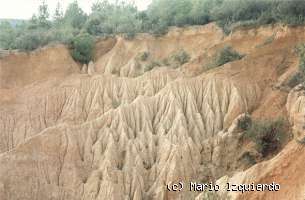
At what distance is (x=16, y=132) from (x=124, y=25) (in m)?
14.4

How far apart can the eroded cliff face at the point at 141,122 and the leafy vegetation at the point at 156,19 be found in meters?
1.20

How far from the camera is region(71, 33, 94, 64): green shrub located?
37875 millimetres

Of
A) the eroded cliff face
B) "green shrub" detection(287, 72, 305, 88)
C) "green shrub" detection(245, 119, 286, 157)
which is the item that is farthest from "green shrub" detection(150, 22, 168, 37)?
"green shrub" detection(245, 119, 286, 157)

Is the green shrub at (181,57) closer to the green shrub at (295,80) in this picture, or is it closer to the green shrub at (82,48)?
the green shrub at (82,48)

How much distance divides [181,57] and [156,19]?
7.15m

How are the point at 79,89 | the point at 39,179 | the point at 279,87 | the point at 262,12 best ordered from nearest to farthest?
the point at 39,179 < the point at 279,87 < the point at 79,89 < the point at 262,12

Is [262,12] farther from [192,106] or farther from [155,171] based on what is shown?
[155,171]

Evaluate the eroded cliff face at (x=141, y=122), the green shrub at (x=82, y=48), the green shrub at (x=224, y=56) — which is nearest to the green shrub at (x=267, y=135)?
the eroded cliff face at (x=141, y=122)

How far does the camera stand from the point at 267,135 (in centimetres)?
2409

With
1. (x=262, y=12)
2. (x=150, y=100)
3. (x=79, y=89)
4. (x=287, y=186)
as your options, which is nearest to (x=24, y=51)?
(x=79, y=89)

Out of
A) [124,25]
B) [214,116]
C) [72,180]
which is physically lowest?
[72,180]

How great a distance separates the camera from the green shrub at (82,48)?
3788 centimetres

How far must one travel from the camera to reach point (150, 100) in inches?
1109

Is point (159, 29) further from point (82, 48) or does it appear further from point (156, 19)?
point (82, 48)
